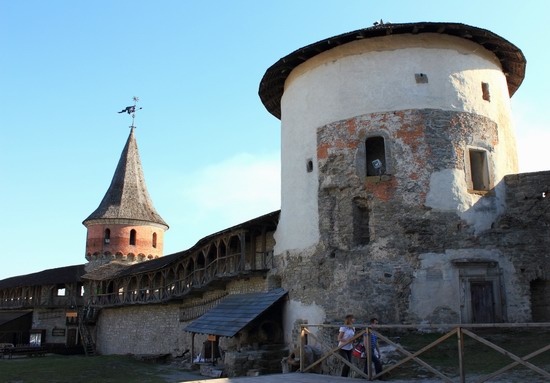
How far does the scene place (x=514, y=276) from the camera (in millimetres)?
14648

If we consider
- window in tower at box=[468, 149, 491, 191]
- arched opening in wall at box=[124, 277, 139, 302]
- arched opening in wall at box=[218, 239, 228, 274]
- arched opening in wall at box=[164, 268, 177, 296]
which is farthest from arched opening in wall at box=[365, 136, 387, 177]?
arched opening in wall at box=[124, 277, 139, 302]

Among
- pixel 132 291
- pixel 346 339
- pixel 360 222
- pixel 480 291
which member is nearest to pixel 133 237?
pixel 132 291

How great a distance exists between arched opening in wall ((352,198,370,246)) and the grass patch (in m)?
6.85

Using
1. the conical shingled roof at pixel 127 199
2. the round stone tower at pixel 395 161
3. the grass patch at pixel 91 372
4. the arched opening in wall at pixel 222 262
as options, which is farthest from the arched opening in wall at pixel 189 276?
the conical shingled roof at pixel 127 199

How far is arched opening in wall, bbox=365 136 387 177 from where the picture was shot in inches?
619

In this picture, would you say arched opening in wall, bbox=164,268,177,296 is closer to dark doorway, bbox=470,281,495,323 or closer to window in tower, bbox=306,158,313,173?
Answer: window in tower, bbox=306,158,313,173

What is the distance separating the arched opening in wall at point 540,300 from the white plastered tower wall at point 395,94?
7.22 feet

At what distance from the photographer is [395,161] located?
15156 mm

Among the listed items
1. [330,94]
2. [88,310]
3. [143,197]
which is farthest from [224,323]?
[143,197]

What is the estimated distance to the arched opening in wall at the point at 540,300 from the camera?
1480 centimetres

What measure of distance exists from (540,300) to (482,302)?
73.2 inches

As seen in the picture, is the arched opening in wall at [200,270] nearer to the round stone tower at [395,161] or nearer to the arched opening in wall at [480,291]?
the round stone tower at [395,161]

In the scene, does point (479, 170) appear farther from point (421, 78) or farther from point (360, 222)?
point (360, 222)

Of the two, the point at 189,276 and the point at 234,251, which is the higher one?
the point at 234,251
